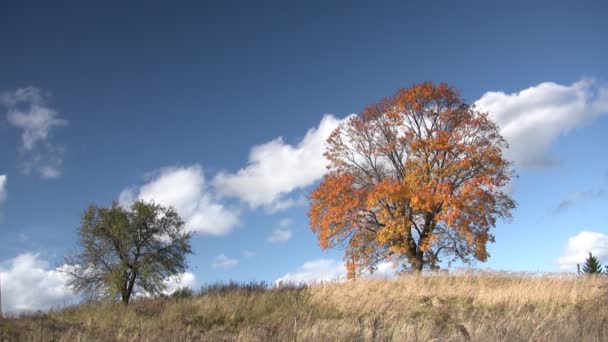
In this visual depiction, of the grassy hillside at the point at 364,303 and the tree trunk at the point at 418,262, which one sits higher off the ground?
the tree trunk at the point at 418,262

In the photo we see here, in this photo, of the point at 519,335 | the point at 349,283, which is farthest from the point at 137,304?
the point at 519,335

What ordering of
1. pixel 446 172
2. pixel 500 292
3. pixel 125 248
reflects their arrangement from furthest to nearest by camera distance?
1. pixel 125 248
2. pixel 446 172
3. pixel 500 292

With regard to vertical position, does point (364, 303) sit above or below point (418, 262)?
below

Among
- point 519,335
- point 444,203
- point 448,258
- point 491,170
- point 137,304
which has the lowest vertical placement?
point 519,335

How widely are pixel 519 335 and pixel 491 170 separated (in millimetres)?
19712

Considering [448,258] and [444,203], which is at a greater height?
[444,203]

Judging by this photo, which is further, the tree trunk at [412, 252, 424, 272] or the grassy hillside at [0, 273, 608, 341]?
the tree trunk at [412, 252, 424, 272]

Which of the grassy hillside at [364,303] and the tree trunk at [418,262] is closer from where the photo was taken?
the grassy hillside at [364,303]

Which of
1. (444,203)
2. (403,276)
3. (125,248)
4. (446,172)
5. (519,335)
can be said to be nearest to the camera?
(519,335)

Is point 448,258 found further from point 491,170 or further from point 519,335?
point 519,335

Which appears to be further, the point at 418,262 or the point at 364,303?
the point at 418,262

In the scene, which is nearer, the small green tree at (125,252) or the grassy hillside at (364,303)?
the grassy hillside at (364,303)

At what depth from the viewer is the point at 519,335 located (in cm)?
744

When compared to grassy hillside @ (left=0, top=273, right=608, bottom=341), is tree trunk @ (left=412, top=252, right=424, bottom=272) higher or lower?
higher
